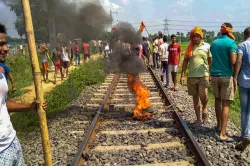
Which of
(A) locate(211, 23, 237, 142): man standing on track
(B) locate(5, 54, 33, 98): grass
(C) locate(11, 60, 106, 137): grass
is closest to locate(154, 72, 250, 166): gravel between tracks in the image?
(A) locate(211, 23, 237, 142): man standing on track

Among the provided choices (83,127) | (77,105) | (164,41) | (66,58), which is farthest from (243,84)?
(66,58)

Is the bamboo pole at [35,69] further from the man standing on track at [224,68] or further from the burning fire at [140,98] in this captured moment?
the burning fire at [140,98]

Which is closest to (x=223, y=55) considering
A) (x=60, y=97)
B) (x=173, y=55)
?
(x=173, y=55)

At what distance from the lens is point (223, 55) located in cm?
523

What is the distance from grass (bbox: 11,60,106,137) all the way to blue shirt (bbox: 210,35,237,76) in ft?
14.5

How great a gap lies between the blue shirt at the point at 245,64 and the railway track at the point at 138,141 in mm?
1432

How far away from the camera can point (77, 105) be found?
8.28 metres

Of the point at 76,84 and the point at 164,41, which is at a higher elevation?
the point at 164,41

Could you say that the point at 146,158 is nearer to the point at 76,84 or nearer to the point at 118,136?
the point at 118,136

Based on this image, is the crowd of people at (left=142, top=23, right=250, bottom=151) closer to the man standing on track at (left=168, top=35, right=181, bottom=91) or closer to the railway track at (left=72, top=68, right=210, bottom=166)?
the railway track at (left=72, top=68, right=210, bottom=166)

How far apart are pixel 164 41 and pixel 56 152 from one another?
785 centimetres

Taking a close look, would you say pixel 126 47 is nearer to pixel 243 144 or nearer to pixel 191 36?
pixel 191 36

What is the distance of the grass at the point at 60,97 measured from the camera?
6715mm

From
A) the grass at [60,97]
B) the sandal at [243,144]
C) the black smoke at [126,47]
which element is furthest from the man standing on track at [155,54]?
the sandal at [243,144]
